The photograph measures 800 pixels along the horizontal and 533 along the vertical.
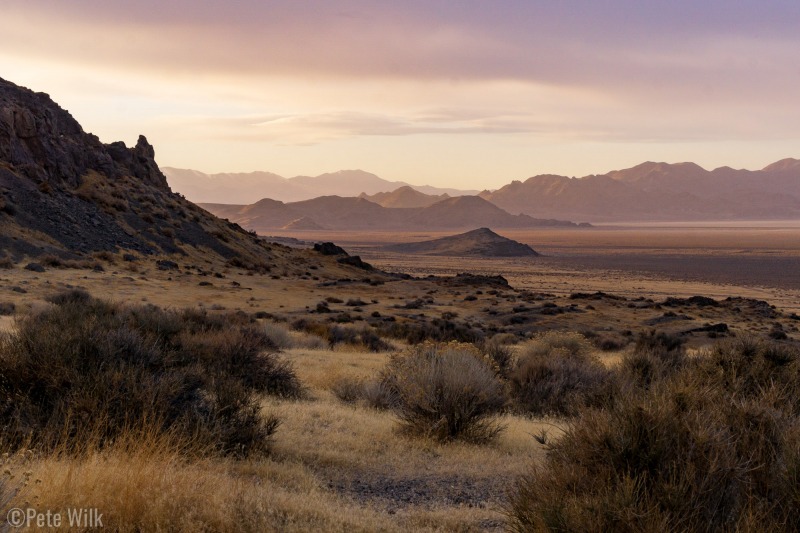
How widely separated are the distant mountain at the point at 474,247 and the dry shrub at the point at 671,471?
118 metres

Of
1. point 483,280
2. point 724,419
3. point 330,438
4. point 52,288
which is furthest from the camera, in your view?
point 483,280

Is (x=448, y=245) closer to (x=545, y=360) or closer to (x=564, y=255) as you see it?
(x=564, y=255)

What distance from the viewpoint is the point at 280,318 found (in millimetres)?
29984

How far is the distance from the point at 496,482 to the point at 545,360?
6.85 meters

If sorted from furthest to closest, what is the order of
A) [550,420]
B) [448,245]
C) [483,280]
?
[448,245] → [483,280] → [550,420]

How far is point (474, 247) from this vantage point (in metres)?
130

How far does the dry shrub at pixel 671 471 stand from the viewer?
13.9ft

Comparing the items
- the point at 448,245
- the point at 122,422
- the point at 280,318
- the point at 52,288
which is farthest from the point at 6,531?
the point at 448,245

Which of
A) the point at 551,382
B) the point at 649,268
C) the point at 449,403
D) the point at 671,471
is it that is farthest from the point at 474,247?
the point at 671,471

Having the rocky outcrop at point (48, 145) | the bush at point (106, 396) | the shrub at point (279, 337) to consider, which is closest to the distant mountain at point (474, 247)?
the rocky outcrop at point (48, 145)

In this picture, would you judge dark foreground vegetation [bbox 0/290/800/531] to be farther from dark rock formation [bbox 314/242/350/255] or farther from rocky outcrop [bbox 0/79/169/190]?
dark rock formation [bbox 314/242/350/255]

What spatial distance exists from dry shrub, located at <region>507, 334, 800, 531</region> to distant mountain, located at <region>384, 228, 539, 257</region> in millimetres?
117669

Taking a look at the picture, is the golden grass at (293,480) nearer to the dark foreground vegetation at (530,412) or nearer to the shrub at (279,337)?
the dark foreground vegetation at (530,412)

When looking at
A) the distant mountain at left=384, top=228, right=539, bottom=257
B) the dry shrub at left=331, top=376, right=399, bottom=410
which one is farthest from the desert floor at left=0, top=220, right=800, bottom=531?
the distant mountain at left=384, top=228, right=539, bottom=257
